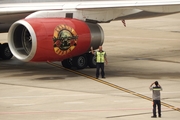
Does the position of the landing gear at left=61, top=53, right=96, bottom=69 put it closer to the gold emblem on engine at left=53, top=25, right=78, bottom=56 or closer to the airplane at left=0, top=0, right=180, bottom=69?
the airplane at left=0, top=0, right=180, bottom=69

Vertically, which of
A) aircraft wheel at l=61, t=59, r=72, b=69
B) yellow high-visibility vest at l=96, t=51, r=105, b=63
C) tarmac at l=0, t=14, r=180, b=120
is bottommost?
tarmac at l=0, t=14, r=180, b=120

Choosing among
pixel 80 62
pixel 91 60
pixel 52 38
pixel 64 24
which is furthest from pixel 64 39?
pixel 91 60

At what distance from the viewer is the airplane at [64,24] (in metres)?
27.8

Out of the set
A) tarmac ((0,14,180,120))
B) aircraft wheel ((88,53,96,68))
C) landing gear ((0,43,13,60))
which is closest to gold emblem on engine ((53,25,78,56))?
tarmac ((0,14,180,120))

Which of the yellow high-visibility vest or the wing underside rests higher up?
the wing underside

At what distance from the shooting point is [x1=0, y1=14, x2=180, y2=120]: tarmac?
2119 cm

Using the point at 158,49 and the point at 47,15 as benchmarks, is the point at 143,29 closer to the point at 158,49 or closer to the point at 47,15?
the point at 158,49

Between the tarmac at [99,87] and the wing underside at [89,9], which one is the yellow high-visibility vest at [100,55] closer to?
the tarmac at [99,87]

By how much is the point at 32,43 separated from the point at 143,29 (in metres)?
23.3

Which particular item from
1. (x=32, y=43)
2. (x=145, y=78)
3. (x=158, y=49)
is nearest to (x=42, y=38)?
(x=32, y=43)

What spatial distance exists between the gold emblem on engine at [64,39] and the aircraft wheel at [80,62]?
2.00m

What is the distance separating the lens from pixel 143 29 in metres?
49.9

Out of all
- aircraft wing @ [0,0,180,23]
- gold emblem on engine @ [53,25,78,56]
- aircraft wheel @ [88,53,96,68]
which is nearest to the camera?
gold emblem on engine @ [53,25,78,56]

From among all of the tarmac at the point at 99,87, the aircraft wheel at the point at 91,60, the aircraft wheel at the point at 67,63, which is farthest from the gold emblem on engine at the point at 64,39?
the aircraft wheel at the point at 91,60
